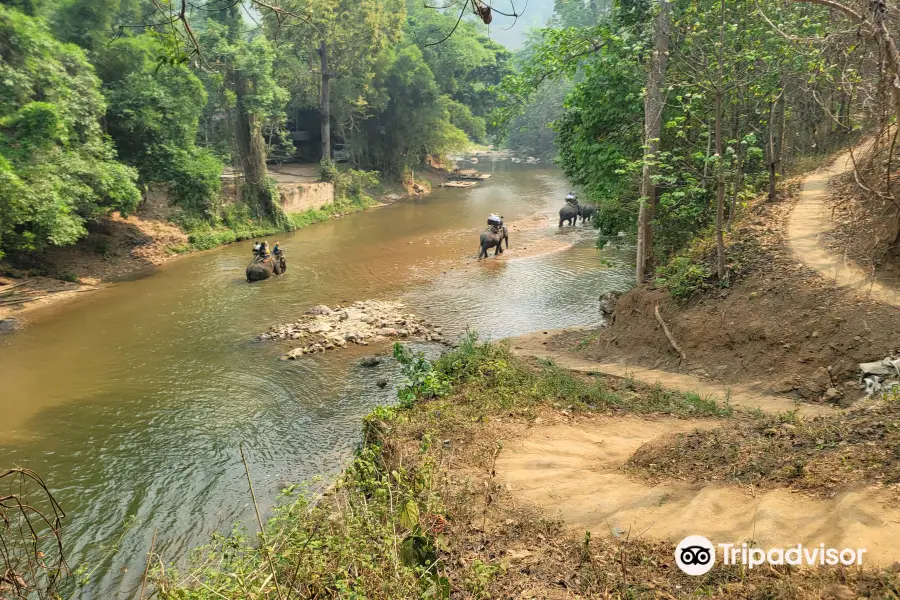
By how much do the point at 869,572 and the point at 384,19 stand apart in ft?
110

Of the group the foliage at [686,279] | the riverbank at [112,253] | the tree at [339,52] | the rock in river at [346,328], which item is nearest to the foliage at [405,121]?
the tree at [339,52]

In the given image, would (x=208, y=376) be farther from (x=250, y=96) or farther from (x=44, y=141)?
(x=250, y=96)

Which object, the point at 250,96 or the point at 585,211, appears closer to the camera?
the point at 250,96

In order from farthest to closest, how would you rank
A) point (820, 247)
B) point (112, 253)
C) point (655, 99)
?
1. point (112, 253)
2. point (655, 99)
3. point (820, 247)

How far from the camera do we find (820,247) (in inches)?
376

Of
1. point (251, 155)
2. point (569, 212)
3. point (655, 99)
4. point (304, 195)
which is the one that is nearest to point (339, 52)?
point (304, 195)

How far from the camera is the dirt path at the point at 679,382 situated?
279 inches

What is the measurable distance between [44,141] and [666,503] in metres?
17.2

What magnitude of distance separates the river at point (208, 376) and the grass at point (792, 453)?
5.13 meters

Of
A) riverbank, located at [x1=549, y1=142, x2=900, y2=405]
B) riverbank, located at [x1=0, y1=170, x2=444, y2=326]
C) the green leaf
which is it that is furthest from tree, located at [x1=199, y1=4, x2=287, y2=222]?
the green leaf

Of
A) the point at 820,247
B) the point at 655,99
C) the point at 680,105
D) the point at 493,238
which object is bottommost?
the point at 493,238

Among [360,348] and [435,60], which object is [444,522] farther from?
[435,60]

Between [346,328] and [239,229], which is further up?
[239,229]

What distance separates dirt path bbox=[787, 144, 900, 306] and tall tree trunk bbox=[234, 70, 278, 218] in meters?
21.6
